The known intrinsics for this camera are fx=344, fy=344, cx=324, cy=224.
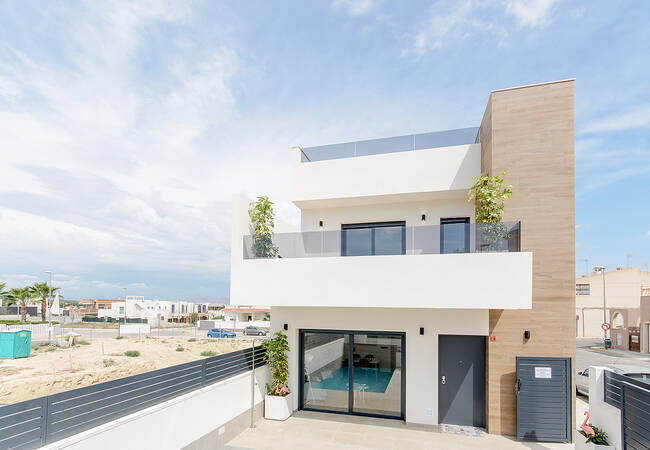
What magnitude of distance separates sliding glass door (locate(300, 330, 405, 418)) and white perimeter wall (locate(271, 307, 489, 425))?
0.74 ft

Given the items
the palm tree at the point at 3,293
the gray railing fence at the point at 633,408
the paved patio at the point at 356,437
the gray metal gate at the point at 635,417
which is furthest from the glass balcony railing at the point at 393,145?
the palm tree at the point at 3,293

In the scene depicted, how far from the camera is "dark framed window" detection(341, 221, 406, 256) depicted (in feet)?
24.6

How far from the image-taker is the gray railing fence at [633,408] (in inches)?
205

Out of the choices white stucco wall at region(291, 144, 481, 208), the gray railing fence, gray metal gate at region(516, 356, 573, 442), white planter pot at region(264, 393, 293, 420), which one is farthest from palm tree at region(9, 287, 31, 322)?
the gray railing fence

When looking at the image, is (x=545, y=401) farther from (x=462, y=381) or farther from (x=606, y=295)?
(x=606, y=295)

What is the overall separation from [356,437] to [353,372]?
163 centimetres

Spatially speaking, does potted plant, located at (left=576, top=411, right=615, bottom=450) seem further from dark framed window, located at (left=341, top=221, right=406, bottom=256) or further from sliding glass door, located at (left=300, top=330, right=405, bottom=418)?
dark framed window, located at (left=341, top=221, right=406, bottom=256)

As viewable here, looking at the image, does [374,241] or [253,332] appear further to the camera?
[253,332]

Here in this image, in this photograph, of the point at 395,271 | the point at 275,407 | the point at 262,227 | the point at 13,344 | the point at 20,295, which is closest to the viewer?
the point at 395,271

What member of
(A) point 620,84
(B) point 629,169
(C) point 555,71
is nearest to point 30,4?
(C) point 555,71

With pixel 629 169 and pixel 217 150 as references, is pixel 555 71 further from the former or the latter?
pixel 629 169

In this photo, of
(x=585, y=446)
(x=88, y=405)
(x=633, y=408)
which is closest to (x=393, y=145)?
(x=633, y=408)

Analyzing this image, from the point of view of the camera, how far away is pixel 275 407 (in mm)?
8758

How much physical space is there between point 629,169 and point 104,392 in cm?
2884
